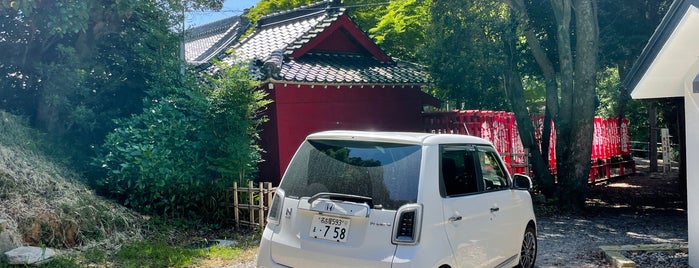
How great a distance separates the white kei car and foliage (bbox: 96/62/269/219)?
A: 16.3ft

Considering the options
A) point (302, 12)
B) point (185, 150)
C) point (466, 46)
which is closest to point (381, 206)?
point (185, 150)

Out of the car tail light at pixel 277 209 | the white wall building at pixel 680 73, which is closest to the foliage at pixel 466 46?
the white wall building at pixel 680 73

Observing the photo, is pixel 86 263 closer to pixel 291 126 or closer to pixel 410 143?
pixel 410 143

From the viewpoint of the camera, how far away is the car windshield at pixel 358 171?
171 inches

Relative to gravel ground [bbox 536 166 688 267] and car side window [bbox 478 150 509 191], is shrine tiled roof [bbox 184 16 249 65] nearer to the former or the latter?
gravel ground [bbox 536 166 688 267]

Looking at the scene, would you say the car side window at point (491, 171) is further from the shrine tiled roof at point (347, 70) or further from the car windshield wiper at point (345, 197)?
the shrine tiled roof at point (347, 70)

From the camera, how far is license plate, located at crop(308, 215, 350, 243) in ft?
14.4

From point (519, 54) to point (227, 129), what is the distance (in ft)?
28.9

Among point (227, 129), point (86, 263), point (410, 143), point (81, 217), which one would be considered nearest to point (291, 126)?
point (227, 129)

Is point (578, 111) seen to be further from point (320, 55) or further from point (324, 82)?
point (320, 55)

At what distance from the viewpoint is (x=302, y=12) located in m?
16.7

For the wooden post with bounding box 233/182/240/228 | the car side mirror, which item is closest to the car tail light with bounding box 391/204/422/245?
the car side mirror

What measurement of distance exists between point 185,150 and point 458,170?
6.02 m

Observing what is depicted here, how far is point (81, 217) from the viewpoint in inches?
304
